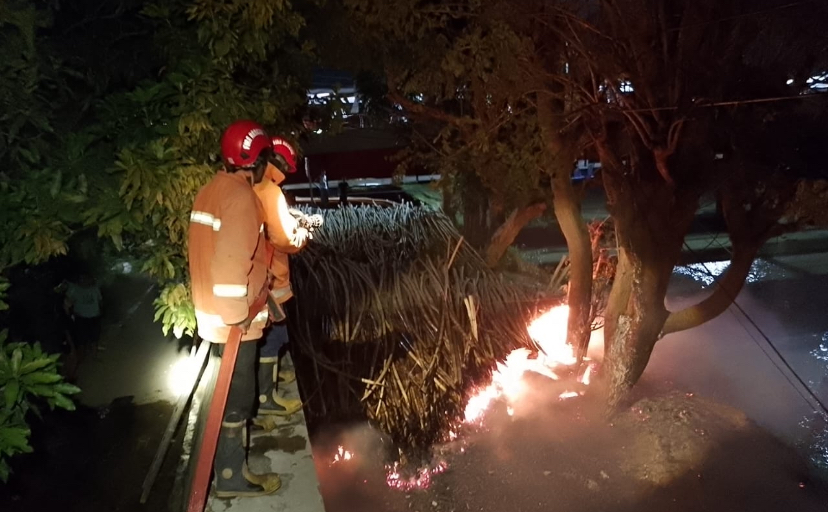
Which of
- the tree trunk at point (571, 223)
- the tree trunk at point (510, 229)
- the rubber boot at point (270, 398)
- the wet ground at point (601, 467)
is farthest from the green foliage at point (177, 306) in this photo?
the tree trunk at point (510, 229)

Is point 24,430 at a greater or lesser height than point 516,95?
lesser

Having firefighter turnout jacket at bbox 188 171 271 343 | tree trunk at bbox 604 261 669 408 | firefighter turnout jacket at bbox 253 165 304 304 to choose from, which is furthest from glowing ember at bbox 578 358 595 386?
firefighter turnout jacket at bbox 188 171 271 343

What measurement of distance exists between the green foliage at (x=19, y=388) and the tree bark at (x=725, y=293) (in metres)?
5.81

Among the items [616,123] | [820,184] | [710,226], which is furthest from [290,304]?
[710,226]

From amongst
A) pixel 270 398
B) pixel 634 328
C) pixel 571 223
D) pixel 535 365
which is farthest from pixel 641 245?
pixel 270 398

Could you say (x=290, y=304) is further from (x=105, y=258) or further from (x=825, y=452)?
(x=825, y=452)

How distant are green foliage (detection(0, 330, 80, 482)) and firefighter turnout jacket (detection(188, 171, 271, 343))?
0.79m

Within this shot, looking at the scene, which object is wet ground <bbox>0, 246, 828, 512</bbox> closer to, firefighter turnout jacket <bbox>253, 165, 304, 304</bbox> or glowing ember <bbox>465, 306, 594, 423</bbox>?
glowing ember <bbox>465, 306, 594, 423</bbox>

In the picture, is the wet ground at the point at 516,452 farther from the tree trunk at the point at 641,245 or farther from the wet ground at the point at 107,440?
the tree trunk at the point at 641,245

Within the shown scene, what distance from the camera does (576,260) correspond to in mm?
7352

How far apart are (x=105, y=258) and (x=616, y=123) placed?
5256 mm

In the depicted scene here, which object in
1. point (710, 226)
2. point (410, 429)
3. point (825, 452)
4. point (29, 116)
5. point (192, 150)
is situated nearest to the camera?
point (29, 116)

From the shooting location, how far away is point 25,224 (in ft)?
12.3

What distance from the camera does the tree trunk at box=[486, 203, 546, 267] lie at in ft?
27.6
